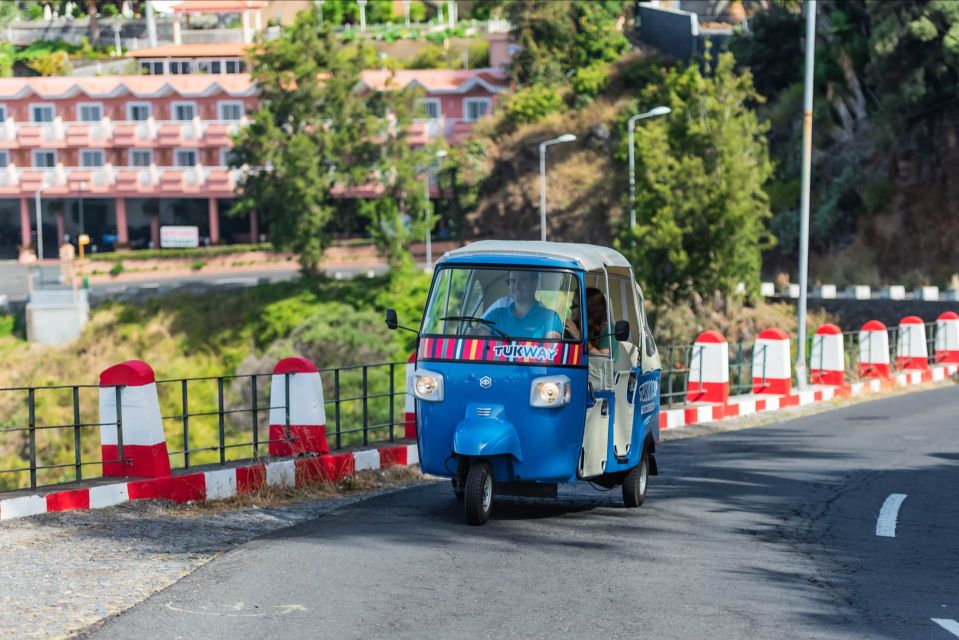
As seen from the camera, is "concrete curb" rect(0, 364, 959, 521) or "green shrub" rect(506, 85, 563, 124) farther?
"green shrub" rect(506, 85, 563, 124)

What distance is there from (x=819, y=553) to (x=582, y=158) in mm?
66187

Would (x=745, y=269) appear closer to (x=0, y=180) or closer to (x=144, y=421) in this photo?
(x=144, y=421)

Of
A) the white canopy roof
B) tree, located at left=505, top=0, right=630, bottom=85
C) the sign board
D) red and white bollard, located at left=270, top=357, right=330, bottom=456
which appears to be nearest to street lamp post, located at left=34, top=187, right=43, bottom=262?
the sign board

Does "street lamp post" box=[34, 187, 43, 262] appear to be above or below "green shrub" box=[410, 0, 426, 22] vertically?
below

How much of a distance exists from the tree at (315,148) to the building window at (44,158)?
24716 millimetres

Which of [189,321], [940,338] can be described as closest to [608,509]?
[940,338]

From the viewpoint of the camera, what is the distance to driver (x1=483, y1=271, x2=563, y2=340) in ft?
38.4

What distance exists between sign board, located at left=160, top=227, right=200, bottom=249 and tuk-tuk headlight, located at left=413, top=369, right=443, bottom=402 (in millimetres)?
75371

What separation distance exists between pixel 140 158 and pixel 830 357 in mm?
67694

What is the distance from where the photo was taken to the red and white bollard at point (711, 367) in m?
23.5

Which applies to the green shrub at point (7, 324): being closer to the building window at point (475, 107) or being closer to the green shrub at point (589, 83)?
the building window at point (475, 107)

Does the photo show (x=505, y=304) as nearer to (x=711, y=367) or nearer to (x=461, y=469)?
(x=461, y=469)

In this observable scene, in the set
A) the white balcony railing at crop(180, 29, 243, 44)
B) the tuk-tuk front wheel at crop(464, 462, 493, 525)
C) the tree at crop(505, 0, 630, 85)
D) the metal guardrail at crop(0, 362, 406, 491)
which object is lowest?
the metal guardrail at crop(0, 362, 406, 491)

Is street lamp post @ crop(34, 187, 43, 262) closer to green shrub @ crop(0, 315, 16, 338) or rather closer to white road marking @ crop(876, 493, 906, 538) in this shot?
green shrub @ crop(0, 315, 16, 338)
